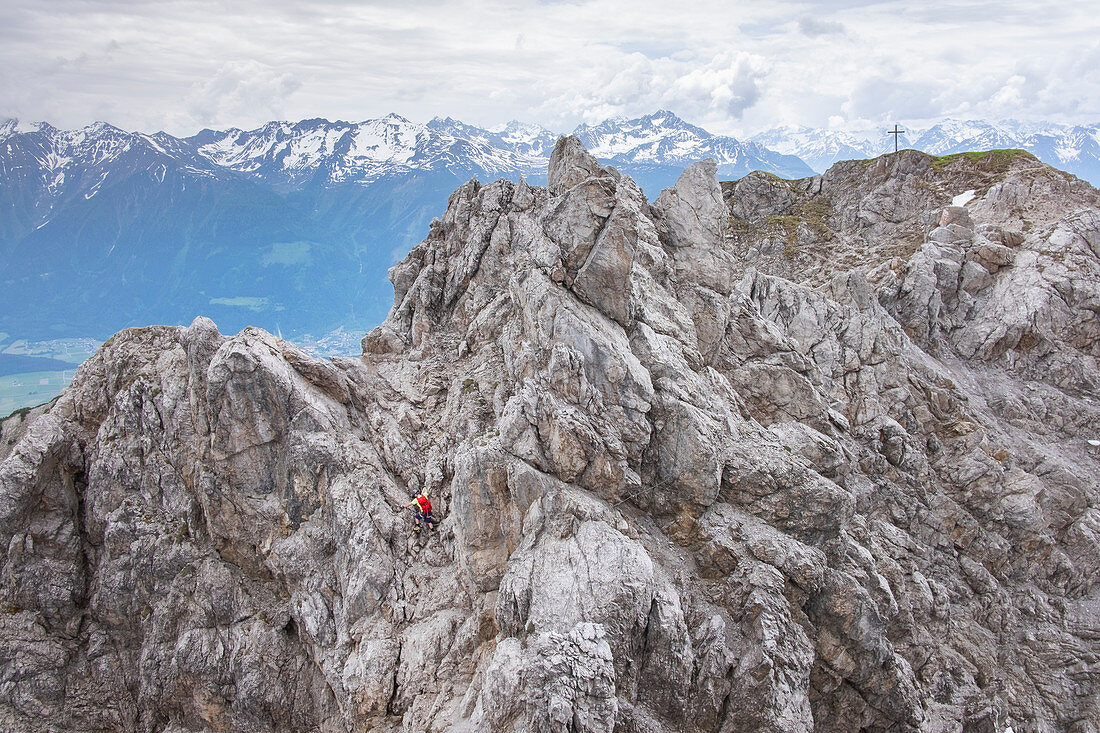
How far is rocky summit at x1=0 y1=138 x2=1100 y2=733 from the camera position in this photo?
23.2 meters

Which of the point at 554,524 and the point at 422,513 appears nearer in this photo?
the point at 554,524

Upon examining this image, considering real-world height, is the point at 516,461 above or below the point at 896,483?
above

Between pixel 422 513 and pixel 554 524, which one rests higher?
pixel 554 524

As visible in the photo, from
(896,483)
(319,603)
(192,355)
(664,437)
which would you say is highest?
(192,355)

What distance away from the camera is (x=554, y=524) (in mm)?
24328

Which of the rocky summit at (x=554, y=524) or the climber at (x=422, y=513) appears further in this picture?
the climber at (x=422, y=513)

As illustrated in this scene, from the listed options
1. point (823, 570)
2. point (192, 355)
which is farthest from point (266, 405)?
point (823, 570)

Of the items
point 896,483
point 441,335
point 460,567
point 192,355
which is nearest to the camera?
point 460,567

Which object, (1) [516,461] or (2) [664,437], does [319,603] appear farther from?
(2) [664,437]

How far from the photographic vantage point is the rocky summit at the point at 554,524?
23172 mm

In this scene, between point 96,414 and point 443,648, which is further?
point 96,414

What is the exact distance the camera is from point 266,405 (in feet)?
102

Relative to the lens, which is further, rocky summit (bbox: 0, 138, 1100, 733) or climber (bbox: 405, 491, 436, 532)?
climber (bbox: 405, 491, 436, 532)

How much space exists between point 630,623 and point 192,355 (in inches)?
1147
